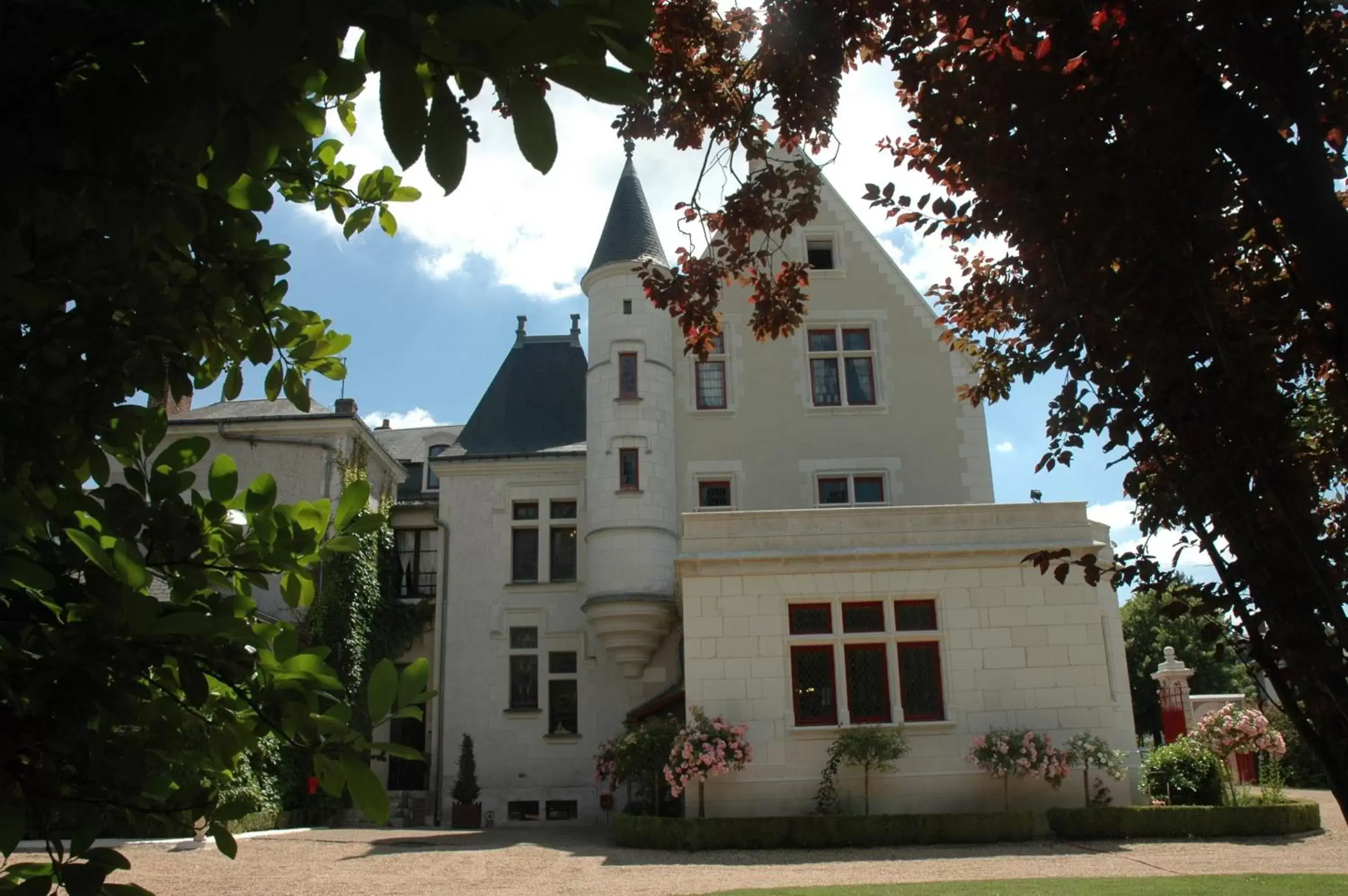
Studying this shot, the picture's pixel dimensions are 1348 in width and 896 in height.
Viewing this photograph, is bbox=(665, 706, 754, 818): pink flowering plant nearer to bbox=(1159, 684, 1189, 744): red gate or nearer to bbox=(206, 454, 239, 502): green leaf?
bbox=(1159, 684, 1189, 744): red gate

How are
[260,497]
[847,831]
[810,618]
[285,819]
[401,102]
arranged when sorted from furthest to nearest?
[285,819], [810,618], [847,831], [260,497], [401,102]

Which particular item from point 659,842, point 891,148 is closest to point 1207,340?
point 891,148

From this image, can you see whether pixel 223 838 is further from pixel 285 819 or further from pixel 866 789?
pixel 285 819

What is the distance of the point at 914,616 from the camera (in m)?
15.9

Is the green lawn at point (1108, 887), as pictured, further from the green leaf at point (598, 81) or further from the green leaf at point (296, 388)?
the green leaf at point (598, 81)

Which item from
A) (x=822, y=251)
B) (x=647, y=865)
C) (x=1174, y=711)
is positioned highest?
(x=822, y=251)

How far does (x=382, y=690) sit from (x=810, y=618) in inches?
574

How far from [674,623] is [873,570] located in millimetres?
6073

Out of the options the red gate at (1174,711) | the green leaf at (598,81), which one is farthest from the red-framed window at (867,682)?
the green leaf at (598,81)

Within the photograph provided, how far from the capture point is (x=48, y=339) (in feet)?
6.57

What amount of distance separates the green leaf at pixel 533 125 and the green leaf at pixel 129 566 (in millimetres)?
872

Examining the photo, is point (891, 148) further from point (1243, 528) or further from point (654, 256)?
point (654, 256)

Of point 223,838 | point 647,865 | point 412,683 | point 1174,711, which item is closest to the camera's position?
point 412,683

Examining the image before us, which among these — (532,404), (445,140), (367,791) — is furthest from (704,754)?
(445,140)
